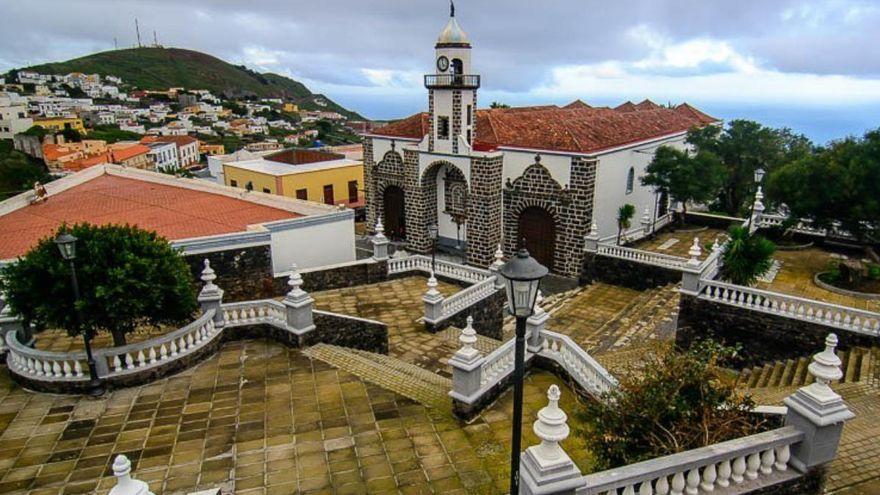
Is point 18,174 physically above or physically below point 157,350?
below

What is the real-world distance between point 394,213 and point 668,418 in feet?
76.7

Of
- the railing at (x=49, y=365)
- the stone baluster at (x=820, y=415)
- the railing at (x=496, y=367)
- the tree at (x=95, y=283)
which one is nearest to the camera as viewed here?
the stone baluster at (x=820, y=415)

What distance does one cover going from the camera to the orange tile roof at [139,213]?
1673cm

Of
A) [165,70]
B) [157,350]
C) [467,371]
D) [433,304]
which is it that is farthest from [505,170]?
[165,70]

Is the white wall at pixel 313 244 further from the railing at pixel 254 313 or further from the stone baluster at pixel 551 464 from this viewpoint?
the stone baluster at pixel 551 464

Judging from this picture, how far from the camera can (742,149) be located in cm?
2845

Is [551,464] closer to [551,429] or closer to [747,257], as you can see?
[551,429]

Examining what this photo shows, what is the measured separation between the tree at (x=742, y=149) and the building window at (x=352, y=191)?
67.9 ft

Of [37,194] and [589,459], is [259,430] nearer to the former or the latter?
[589,459]

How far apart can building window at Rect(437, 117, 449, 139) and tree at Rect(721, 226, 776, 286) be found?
43.6 ft

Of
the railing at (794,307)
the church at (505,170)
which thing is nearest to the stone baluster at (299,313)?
the railing at (794,307)

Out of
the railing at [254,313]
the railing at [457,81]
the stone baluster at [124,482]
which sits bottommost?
the railing at [254,313]

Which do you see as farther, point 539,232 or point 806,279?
point 539,232

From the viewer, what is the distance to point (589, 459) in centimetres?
749
